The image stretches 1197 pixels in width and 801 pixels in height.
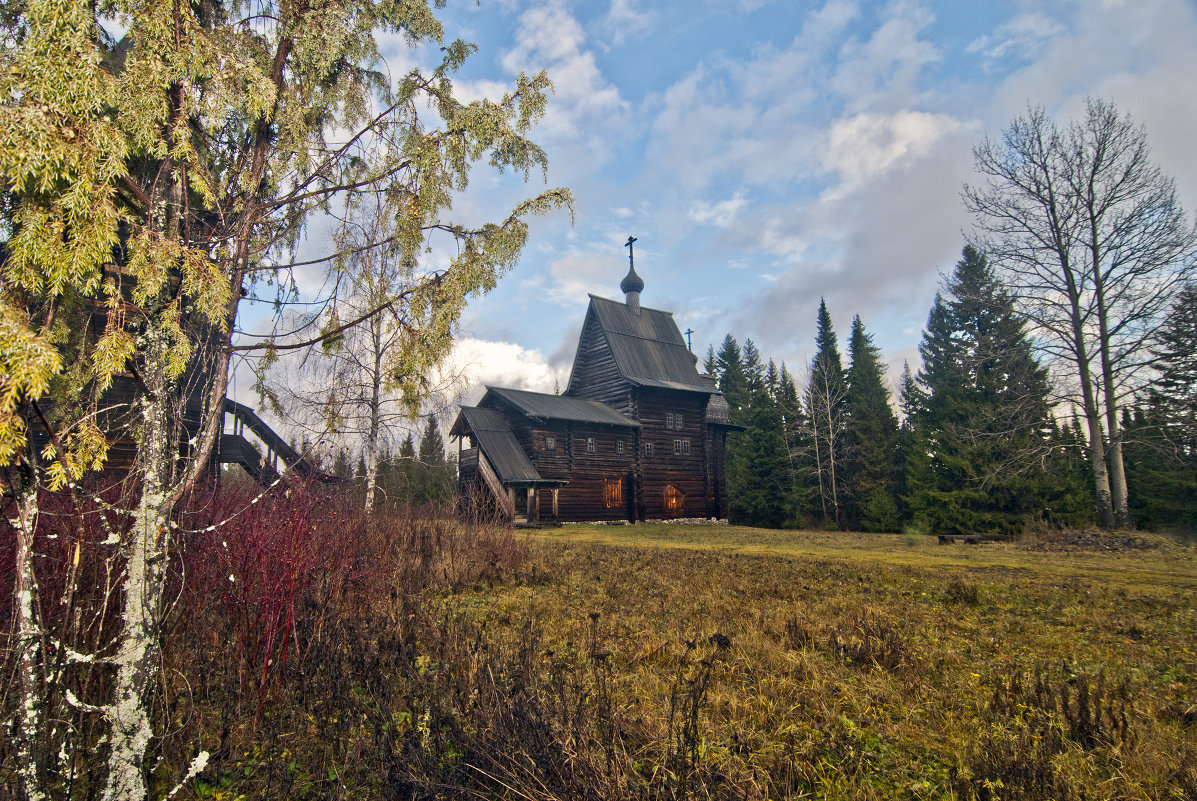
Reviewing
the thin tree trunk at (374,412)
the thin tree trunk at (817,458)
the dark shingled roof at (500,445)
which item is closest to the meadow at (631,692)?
the thin tree trunk at (374,412)

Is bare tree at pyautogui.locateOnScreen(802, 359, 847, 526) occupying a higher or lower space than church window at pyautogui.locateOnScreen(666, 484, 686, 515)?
higher

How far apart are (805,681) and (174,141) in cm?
594

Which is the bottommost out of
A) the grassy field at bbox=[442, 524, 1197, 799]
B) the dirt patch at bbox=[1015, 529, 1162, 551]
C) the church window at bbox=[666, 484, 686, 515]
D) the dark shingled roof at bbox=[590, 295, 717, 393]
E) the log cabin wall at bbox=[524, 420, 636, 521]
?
the dirt patch at bbox=[1015, 529, 1162, 551]

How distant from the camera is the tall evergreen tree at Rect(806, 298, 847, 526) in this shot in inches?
1308

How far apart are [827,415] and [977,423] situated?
37.8 ft

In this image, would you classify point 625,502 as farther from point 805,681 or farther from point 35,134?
point 35,134

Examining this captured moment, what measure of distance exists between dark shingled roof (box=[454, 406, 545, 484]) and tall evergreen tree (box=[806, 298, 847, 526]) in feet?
56.8

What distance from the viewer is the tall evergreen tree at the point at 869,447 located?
98.1 feet

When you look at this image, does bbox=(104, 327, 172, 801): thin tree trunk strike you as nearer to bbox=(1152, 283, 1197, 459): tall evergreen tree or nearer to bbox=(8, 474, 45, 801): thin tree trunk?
bbox=(8, 474, 45, 801): thin tree trunk

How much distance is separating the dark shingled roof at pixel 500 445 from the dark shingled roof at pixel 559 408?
3.97 feet

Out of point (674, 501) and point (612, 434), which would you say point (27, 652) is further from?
point (674, 501)

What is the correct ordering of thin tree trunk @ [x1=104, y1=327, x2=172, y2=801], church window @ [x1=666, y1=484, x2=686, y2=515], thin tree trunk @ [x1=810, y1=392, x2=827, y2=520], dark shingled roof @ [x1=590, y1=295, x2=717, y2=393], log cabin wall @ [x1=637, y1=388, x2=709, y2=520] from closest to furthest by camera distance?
thin tree trunk @ [x1=104, y1=327, x2=172, y2=801]
log cabin wall @ [x1=637, y1=388, x2=709, y2=520]
church window @ [x1=666, y1=484, x2=686, y2=515]
dark shingled roof @ [x1=590, y1=295, x2=717, y2=393]
thin tree trunk @ [x1=810, y1=392, x2=827, y2=520]

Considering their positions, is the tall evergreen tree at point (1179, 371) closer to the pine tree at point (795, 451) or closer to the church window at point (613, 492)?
the pine tree at point (795, 451)

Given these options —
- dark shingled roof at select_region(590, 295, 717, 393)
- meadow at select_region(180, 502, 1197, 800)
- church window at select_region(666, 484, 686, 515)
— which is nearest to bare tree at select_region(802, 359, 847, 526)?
dark shingled roof at select_region(590, 295, 717, 393)
